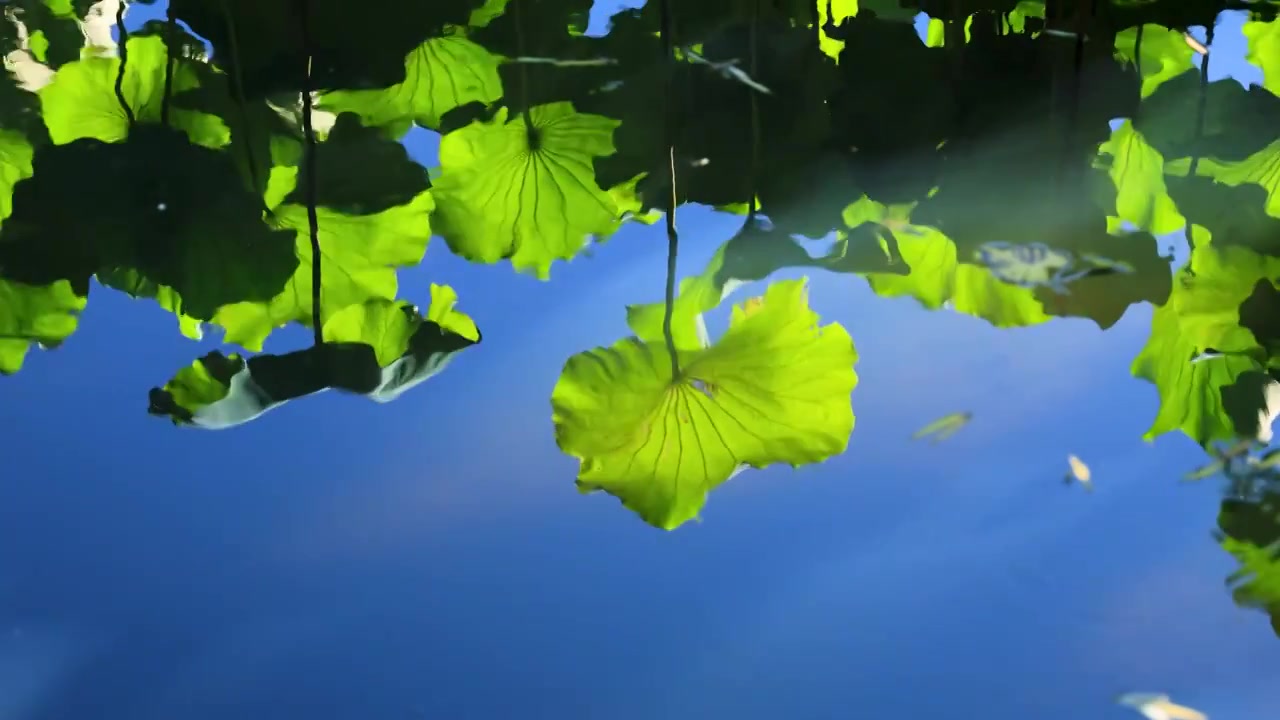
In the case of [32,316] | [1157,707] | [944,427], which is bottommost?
[1157,707]

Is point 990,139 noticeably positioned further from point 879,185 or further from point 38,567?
point 38,567

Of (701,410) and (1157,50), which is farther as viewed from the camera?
(1157,50)

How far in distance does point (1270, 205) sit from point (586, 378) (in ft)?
1.56

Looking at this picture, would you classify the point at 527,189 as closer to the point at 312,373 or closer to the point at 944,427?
the point at 312,373

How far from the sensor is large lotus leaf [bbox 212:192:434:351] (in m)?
0.49

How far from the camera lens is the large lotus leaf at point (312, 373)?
469 mm

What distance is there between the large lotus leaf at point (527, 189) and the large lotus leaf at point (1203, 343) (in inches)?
13.9

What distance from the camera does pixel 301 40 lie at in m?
0.53

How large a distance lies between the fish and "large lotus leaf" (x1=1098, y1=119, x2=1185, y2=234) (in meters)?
0.07

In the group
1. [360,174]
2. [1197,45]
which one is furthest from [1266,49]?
[360,174]

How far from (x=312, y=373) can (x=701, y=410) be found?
23cm

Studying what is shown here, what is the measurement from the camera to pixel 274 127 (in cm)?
52

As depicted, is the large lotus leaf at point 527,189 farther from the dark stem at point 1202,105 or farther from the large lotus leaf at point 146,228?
the dark stem at point 1202,105

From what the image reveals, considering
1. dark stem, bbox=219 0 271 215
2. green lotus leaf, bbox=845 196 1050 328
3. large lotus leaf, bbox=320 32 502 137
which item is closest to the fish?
green lotus leaf, bbox=845 196 1050 328
